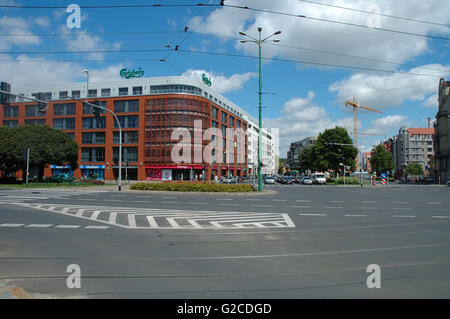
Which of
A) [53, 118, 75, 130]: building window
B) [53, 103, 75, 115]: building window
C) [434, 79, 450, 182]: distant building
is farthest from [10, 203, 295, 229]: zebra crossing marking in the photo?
[434, 79, 450, 182]: distant building

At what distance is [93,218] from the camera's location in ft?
39.1

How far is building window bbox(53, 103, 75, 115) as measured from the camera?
63.4 meters

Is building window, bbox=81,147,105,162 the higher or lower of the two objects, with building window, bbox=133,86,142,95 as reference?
lower

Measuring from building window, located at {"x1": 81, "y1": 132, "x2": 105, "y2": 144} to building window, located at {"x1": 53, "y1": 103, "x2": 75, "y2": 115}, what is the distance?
5.87 m

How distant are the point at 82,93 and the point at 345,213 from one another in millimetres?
61162

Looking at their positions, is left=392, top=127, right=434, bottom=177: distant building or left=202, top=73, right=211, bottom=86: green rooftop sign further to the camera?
left=392, top=127, right=434, bottom=177: distant building

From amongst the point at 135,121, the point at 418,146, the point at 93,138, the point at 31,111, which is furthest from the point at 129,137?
the point at 418,146

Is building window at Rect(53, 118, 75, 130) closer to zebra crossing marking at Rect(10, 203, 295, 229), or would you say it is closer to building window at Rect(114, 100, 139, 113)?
building window at Rect(114, 100, 139, 113)

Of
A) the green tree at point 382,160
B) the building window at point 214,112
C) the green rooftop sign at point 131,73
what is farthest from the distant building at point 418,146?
the green rooftop sign at point 131,73

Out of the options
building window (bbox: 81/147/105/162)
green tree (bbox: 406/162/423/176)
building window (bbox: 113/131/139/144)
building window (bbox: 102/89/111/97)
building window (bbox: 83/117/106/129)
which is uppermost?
building window (bbox: 102/89/111/97)

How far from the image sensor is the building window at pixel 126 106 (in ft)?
196

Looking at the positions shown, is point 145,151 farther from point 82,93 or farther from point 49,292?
point 49,292

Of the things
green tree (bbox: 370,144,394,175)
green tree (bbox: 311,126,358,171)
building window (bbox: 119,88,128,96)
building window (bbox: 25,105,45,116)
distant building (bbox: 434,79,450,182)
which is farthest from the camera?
green tree (bbox: 370,144,394,175)

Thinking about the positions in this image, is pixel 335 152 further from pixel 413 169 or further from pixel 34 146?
pixel 34 146
